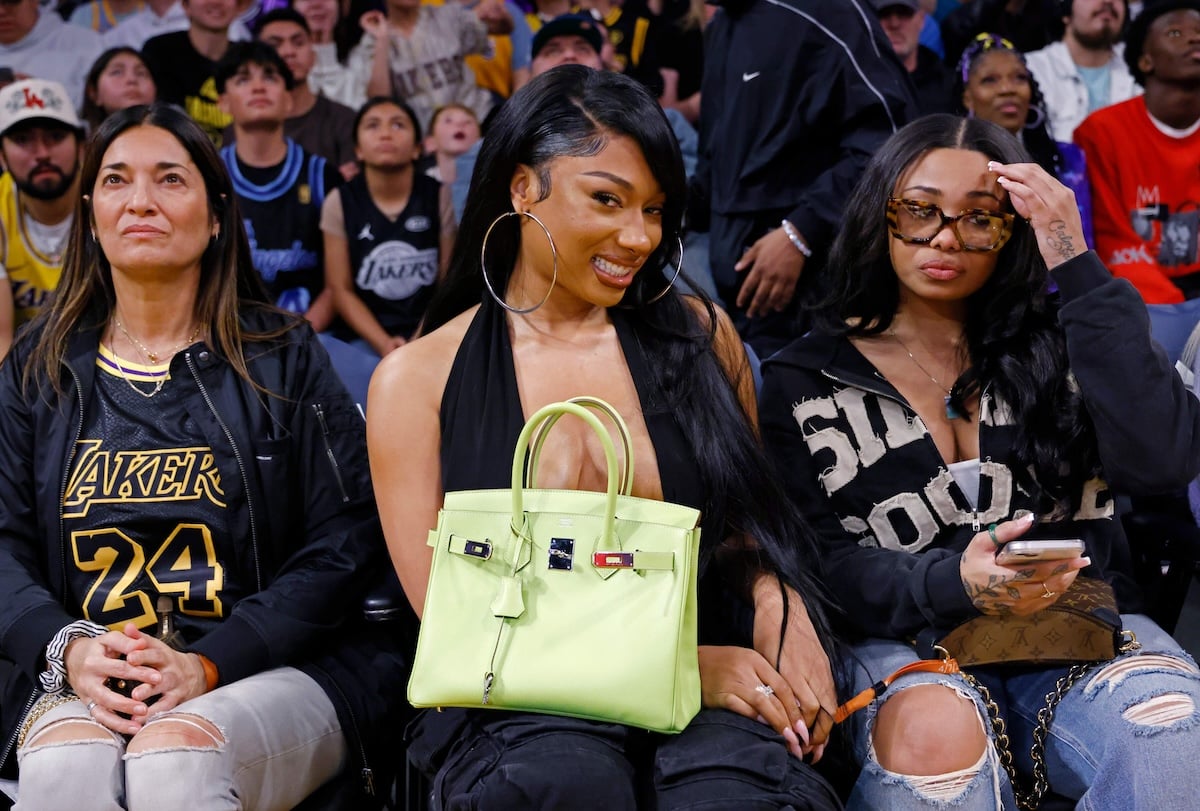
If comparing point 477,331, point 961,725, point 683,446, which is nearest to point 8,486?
point 477,331

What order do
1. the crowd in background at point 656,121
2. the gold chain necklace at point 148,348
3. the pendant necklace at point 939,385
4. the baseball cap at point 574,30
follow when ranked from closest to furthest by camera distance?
the pendant necklace at point 939,385 < the gold chain necklace at point 148,348 < the crowd in background at point 656,121 < the baseball cap at point 574,30

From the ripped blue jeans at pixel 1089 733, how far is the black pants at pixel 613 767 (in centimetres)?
19

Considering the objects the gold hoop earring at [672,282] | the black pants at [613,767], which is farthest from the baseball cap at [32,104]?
the black pants at [613,767]

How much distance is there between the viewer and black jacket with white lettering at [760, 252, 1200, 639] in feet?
7.60

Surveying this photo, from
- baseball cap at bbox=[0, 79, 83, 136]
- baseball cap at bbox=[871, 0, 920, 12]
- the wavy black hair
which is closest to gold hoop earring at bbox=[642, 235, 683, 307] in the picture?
the wavy black hair

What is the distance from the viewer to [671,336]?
2.47 meters

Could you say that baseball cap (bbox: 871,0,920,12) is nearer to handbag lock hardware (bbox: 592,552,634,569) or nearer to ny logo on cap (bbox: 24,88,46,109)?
ny logo on cap (bbox: 24,88,46,109)

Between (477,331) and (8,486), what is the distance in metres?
0.96

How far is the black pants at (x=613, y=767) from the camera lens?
190cm

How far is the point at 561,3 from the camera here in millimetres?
5254

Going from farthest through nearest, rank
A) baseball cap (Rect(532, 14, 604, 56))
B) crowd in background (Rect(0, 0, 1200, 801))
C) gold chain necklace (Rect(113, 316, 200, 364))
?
1. baseball cap (Rect(532, 14, 604, 56))
2. crowd in background (Rect(0, 0, 1200, 801))
3. gold chain necklace (Rect(113, 316, 200, 364))

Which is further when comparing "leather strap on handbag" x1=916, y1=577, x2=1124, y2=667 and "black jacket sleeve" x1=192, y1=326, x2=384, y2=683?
"black jacket sleeve" x1=192, y1=326, x2=384, y2=683

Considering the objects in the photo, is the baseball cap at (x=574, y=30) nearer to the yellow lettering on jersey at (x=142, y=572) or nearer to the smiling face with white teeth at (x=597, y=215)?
the smiling face with white teeth at (x=597, y=215)

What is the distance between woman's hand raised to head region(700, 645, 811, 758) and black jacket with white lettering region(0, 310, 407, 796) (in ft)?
2.24
